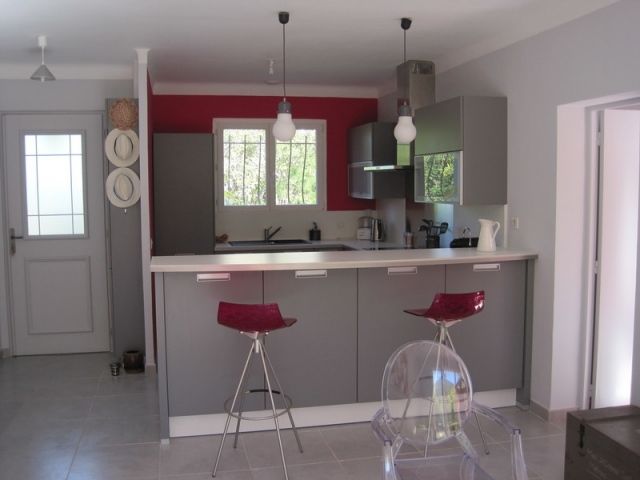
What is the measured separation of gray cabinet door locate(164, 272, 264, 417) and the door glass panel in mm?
2513

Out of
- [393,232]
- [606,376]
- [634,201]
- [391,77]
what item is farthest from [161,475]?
[391,77]

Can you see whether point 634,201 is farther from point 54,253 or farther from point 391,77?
point 54,253

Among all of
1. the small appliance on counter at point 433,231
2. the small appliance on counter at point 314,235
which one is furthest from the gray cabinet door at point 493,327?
Answer: the small appliance on counter at point 314,235

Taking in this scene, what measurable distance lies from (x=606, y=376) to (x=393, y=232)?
309 centimetres

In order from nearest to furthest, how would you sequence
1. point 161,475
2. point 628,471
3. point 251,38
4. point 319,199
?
point 628,471
point 161,475
point 251,38
point 319,199

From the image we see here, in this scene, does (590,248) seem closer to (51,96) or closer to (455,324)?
(455,324)

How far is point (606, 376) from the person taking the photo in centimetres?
417

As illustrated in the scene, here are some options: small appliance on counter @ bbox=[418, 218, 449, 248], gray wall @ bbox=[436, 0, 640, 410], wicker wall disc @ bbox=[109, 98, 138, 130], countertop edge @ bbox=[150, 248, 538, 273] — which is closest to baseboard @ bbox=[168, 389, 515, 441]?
gray wall @ bbox=[436, 0, 640, 410]

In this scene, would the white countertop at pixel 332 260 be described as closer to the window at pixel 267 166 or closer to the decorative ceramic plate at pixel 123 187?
the decorative ceramic plate at pixel 123 187

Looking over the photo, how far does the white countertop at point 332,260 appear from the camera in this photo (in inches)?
150

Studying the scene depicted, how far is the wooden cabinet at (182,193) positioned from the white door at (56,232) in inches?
20.1

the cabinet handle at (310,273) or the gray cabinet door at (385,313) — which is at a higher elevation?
the cabinet handle at (310,273)

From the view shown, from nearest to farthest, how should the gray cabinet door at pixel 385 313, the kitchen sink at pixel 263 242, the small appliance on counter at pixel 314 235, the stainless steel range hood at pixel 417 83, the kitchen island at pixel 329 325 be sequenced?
1. the kitchen island at pixel 329 325
2. the gray cabinet door at pixel 385 313
3. the stainless steel range hood at pixel 417 83
4. the kitchen sink at pixel 263 242
5. the small appliance on counter at pixel 314 235

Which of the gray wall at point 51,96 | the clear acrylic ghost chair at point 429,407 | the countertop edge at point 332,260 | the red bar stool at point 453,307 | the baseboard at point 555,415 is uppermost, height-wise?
the gray wall at point 51,96
